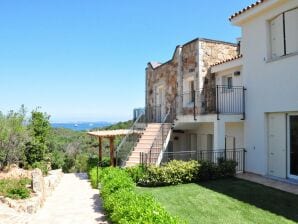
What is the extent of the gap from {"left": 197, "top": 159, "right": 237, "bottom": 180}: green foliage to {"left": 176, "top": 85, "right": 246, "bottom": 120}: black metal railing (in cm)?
229

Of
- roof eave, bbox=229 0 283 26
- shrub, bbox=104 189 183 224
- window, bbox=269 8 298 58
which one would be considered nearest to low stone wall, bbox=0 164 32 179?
shrub, bbox=104 189 183 224

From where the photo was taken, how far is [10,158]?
1803 cm

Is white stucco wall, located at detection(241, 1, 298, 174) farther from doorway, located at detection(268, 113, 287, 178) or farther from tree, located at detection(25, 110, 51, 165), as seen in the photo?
tree, located at detection(25, 110, 51, 165)

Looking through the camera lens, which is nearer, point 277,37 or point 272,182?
point 272,182

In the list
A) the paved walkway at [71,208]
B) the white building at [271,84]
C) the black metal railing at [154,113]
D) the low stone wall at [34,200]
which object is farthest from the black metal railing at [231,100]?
the low stone wall at [34,200]

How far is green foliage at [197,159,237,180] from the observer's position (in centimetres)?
1364

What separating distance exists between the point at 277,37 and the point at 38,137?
14.4 metres

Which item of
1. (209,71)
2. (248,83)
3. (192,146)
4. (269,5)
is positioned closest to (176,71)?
(209,71)

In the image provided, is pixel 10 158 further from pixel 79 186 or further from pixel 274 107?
pixel 274 107

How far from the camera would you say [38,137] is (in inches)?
791

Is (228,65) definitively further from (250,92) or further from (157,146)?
(157,146)

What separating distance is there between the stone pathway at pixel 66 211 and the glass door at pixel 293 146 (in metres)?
7.20

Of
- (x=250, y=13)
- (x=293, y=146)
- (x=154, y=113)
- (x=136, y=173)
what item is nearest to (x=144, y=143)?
(x=136, y=173)

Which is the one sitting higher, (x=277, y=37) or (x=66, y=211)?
(x=277, y=37)
